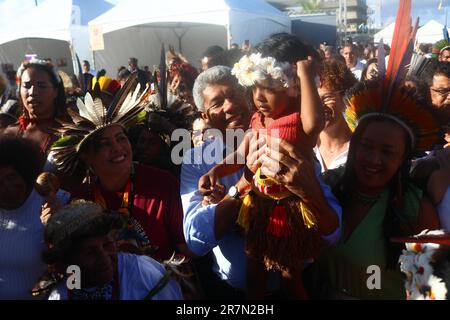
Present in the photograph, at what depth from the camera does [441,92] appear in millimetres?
3014

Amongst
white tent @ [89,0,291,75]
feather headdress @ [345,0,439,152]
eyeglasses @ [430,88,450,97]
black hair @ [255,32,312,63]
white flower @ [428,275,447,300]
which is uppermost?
black hair @ [255,32,312,63]

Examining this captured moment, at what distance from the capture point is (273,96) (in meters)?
1.98

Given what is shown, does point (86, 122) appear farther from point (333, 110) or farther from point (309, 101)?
point (333, 110)

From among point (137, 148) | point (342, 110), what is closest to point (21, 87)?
point (137, 148)

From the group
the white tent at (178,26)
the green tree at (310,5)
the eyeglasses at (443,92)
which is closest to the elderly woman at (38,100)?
the eyeglasses at (443,92)

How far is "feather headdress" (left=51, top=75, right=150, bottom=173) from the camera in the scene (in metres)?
2.44

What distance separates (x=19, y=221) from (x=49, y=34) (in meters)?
13.2

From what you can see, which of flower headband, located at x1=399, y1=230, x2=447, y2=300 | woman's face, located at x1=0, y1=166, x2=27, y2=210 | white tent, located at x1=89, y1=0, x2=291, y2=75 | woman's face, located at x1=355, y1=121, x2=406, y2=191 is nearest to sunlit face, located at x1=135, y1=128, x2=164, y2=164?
woman's face, located at x1=0, y1=166, x2=27, y2=210

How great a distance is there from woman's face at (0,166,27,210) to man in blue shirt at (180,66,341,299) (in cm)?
80

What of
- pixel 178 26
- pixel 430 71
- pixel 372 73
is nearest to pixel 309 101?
pixel 372 73

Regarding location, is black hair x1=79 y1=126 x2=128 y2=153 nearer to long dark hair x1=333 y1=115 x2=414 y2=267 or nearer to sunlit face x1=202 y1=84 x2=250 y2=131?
sunlit face x1=202 y1=84 x2=250 y2=131
